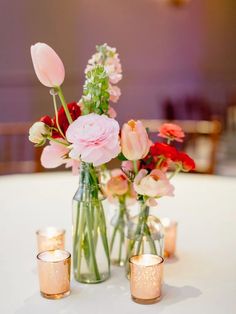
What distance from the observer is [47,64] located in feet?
2.89

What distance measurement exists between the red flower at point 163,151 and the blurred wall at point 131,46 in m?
3.81

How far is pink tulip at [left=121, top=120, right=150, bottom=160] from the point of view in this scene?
87 centimetres

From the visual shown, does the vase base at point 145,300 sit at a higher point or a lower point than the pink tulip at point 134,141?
lower

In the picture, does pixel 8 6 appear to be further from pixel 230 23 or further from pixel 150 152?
pixel 150 152

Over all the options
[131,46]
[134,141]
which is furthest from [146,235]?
[131,46]

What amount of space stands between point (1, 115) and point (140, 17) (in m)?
1.82

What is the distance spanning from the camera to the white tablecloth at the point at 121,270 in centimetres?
88

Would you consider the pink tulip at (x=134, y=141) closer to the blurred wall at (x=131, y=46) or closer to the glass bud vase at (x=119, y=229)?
the glass bud vase at (x=119, y=229)

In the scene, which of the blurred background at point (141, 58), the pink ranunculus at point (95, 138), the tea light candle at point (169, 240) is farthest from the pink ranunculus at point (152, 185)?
the blurred background at point (141, 58)

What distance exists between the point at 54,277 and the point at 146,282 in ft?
0.54

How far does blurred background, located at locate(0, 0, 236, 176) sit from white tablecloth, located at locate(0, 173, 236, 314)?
2381 millimetres

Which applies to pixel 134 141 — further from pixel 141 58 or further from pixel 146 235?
pixel 141 58

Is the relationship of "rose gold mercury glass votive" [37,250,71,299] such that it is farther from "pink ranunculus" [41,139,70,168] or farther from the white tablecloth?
"pink ranunculus" [41,139,70,168]

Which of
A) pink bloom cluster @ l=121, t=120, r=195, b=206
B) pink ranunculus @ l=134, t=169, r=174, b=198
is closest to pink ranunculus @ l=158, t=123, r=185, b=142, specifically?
pink bloom cluster @ l=121, t=120, r=195, b=206
